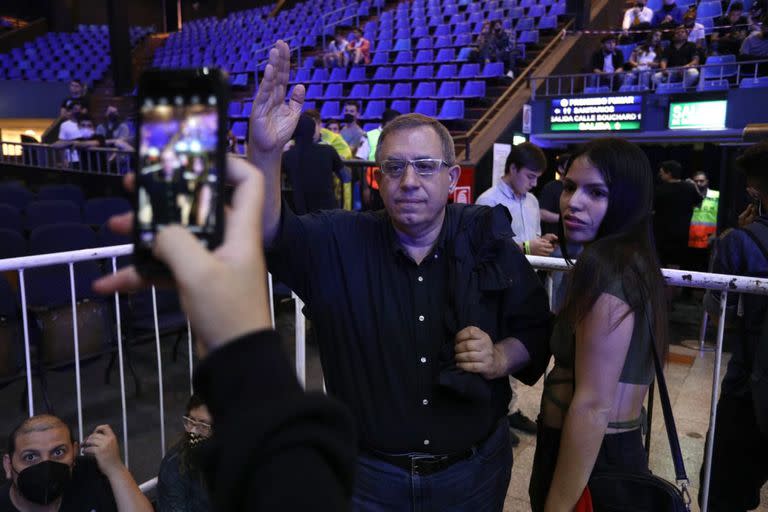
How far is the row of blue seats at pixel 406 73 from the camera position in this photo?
502 inches

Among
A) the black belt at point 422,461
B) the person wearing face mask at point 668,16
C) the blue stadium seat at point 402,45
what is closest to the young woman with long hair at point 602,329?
the black belt at point 422,461

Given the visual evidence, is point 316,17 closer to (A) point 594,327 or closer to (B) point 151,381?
(B) point 151,381

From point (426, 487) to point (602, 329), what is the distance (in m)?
0.64

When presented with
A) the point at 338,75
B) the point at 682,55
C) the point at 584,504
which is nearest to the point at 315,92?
the point at 338,75

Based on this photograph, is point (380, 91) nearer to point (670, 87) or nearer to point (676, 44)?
point (676, 44)

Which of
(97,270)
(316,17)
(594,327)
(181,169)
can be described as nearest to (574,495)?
(594,327)

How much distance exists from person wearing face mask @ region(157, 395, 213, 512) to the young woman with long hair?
1169 millimetres

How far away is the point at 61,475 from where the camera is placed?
2045mm

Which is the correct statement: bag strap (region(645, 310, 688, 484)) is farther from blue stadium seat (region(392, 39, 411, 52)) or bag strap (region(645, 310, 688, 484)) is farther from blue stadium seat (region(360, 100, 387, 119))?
blue stadium seat (region(392, 39, 411, 52))

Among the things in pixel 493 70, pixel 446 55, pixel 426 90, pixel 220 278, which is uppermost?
pixel 446 55

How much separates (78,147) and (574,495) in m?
11.4

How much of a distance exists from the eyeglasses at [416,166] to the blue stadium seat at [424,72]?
1210cm

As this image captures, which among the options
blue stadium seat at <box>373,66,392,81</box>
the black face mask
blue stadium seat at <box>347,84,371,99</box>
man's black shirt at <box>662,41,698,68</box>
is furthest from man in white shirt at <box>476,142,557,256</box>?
blue stadium seat at <box>373,66,392,81</box>

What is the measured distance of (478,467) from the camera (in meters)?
1.74
